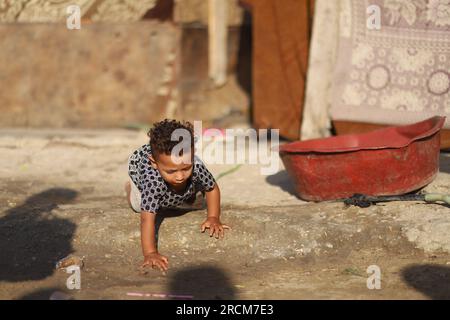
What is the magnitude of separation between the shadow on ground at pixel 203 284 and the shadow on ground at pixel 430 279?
3.02ft

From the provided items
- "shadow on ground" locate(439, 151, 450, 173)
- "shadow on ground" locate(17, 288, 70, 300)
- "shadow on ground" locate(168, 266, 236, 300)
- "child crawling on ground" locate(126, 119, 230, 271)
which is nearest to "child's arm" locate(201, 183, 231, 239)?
"child crawling on ground" locate(126, 119, 230, 271)

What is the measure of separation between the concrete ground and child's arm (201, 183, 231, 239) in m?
0.07

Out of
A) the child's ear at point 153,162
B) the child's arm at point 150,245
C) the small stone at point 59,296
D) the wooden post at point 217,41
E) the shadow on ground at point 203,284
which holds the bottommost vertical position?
the shadow on ground at point 203,284

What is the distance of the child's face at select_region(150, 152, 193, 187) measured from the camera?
13.2 feet

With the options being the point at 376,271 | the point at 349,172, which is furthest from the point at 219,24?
the point at 376,271

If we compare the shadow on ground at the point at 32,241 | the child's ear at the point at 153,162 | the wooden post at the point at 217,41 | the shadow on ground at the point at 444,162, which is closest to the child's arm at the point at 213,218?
the child's ear at the point at 153,162

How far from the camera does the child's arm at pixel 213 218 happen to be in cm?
432

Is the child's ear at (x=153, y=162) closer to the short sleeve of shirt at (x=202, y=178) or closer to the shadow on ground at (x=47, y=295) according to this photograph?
the short sleeve of shirt at (x=202, y=178)

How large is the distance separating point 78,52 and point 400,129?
365cm

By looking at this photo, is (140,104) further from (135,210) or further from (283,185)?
(135,210)

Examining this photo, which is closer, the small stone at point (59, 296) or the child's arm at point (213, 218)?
the small stone at point (59, 296)

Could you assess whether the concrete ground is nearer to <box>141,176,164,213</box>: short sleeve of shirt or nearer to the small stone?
the small stone

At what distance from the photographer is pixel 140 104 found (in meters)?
7.64

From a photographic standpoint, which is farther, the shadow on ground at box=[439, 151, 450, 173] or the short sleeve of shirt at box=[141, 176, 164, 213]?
the shadow on ground at box=[439, 151, 450, 173]
